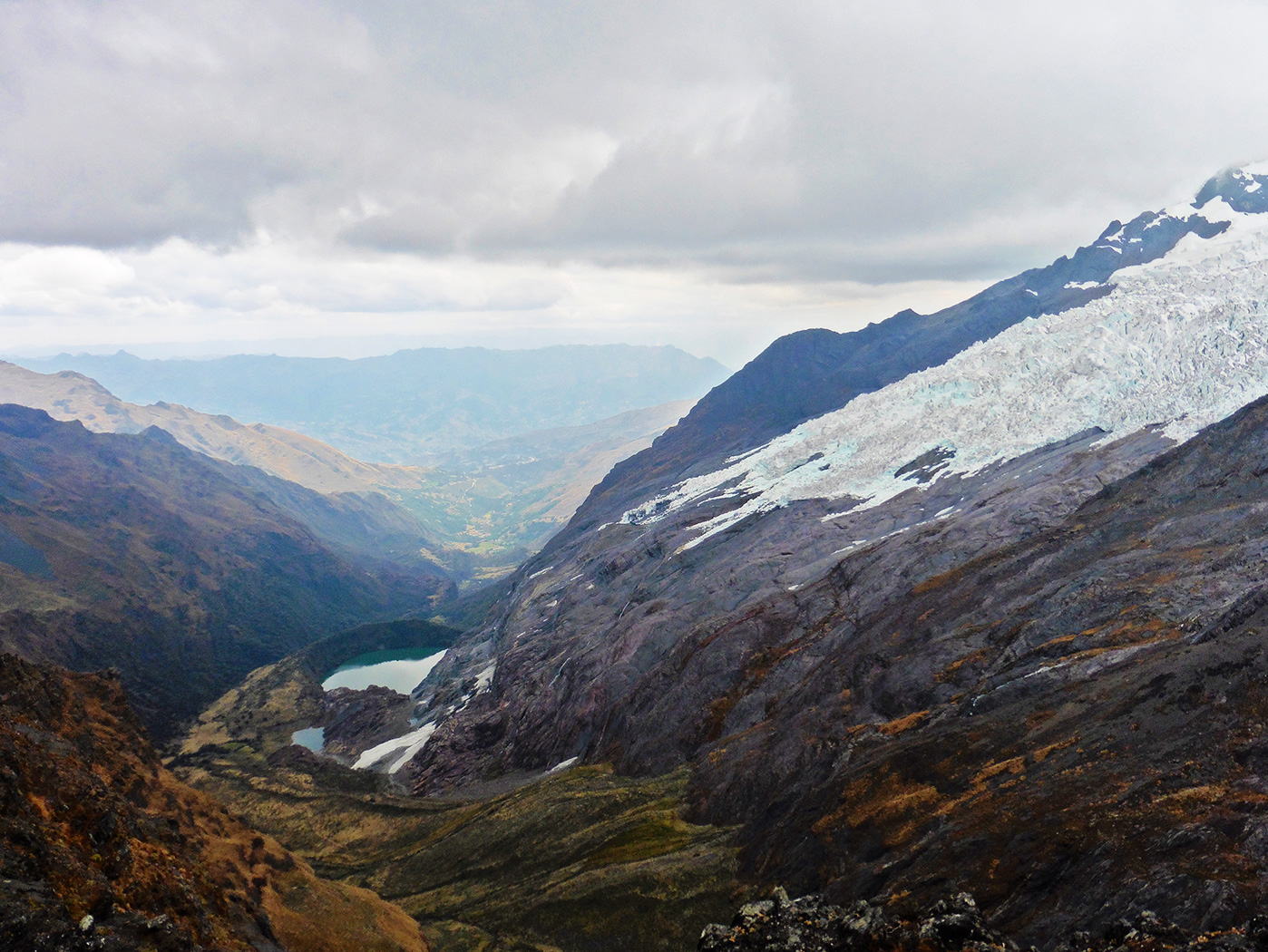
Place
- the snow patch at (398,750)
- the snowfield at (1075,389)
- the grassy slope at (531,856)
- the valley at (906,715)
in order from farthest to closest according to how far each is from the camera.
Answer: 1. the snow patch at (398,750)
2. the snowfield at (1075,389)
3. the grassy slope at (531,856)
4. the valley at (906,715)

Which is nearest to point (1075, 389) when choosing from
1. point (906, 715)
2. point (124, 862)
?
point (906, 715)

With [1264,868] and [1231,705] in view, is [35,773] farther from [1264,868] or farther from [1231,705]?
[1231,705]

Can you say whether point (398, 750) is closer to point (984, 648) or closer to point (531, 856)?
point (531, 856)

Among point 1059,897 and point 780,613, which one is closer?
point 1059,897

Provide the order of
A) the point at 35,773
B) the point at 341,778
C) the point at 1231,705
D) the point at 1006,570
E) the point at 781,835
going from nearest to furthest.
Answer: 1. the point at 1231,705
2. the point at 35,773
3. the point at 781,835
4. the point at 1006,570
5. the point at 341,778

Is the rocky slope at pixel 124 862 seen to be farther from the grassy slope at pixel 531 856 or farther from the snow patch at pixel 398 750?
the snow patch at pixel 398 750

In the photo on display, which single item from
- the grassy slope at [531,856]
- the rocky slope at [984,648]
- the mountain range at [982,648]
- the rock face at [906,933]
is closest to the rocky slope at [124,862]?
the grassy slope at [531,856]

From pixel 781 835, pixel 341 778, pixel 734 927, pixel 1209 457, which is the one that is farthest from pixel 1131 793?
pixel 341 778
